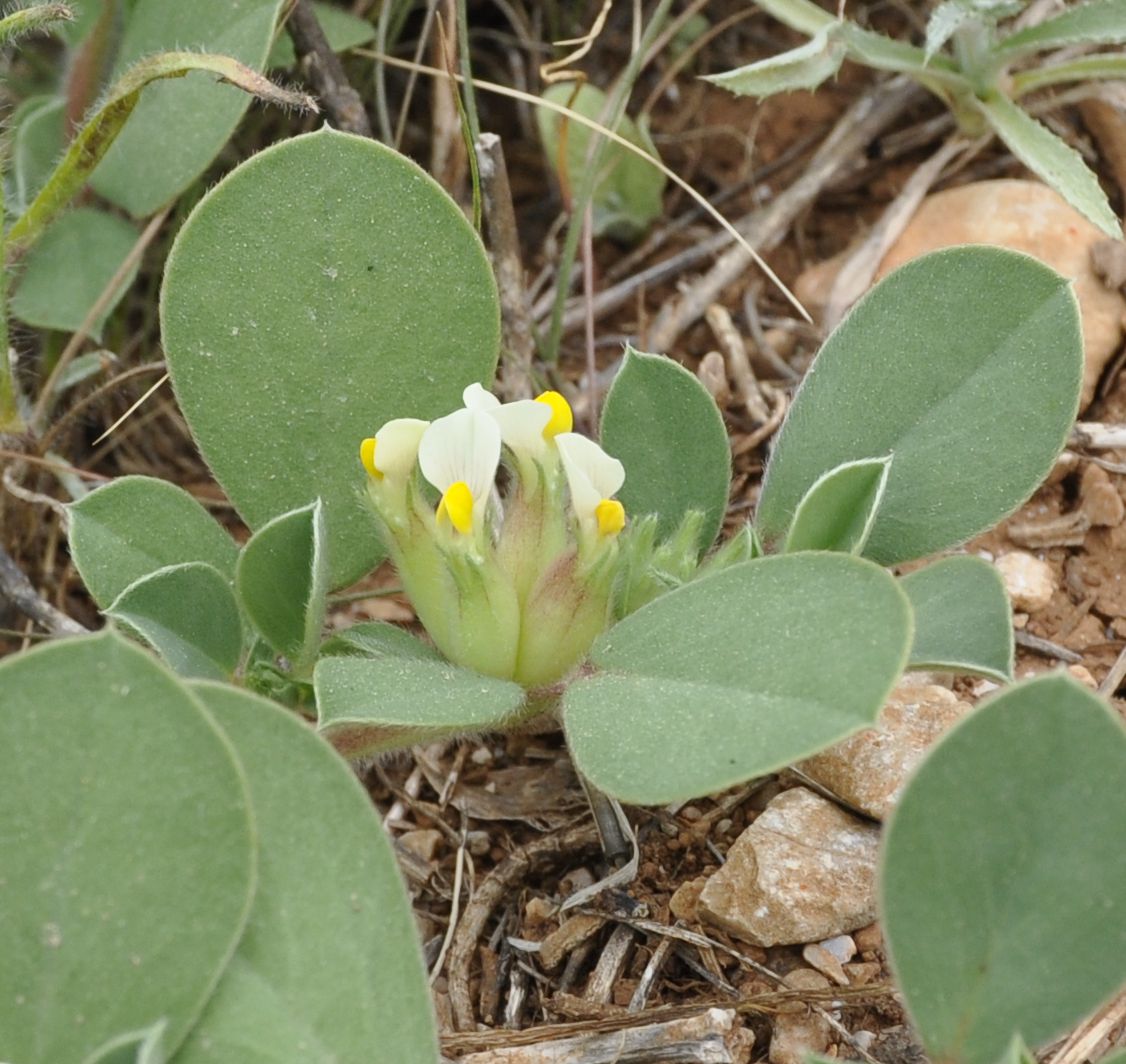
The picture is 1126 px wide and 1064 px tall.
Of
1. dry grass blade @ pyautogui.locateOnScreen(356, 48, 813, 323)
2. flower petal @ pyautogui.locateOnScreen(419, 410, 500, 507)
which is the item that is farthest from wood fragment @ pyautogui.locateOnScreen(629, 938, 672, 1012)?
dry grass blade @ pyautogui.locateOnScreen(356, 48, 813, 323)

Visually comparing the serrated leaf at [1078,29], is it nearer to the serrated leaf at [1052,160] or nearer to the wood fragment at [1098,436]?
the serrated leaf at [1052,160]

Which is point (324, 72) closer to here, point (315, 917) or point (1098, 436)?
point (1098, 436)

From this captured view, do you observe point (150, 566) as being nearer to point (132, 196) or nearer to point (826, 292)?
point (132, 196)

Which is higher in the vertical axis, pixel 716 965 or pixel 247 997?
pixel 247 997

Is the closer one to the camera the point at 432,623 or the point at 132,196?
the point at 432,623

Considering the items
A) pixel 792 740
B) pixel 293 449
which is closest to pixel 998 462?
pixel 792 740

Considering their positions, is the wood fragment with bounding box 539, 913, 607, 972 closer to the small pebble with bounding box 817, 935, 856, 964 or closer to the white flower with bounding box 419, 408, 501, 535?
the small pebble with bounding box 817, 935, 856, 964

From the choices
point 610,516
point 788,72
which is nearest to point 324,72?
point 788,72
